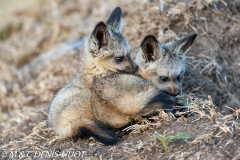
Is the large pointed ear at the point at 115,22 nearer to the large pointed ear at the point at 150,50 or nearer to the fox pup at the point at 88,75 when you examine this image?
the fox pup at the point at 88,75

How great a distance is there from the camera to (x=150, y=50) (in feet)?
25.1

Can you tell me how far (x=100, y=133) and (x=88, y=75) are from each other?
1234 millimetres

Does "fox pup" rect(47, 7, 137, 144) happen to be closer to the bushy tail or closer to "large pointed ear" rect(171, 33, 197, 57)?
the bushy tail

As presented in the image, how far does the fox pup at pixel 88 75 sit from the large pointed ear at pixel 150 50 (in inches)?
11.7

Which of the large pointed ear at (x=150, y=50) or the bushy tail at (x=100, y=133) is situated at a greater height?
the large pointed ear at (x=150, y=50)

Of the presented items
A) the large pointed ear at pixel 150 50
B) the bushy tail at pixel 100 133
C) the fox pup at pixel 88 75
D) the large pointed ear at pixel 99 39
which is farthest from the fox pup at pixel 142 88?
the large pointed ear at pixel 99 39

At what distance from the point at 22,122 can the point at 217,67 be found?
4120 millimetres

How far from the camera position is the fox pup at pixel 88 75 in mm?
6863

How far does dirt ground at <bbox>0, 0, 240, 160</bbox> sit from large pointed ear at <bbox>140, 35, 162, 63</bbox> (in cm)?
86

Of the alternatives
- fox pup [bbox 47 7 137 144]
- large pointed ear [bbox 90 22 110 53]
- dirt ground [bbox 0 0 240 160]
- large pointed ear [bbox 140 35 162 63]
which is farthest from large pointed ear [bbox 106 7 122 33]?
dirt ground [bbox 0 0 240 160]

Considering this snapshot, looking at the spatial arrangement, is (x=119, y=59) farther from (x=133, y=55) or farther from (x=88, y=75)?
(x=133, y=55)

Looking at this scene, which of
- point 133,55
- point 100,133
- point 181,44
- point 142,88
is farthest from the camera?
point 133,55

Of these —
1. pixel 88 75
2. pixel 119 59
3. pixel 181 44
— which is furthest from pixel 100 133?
pixel 181 44

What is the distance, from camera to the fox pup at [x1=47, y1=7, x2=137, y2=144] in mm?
6863
